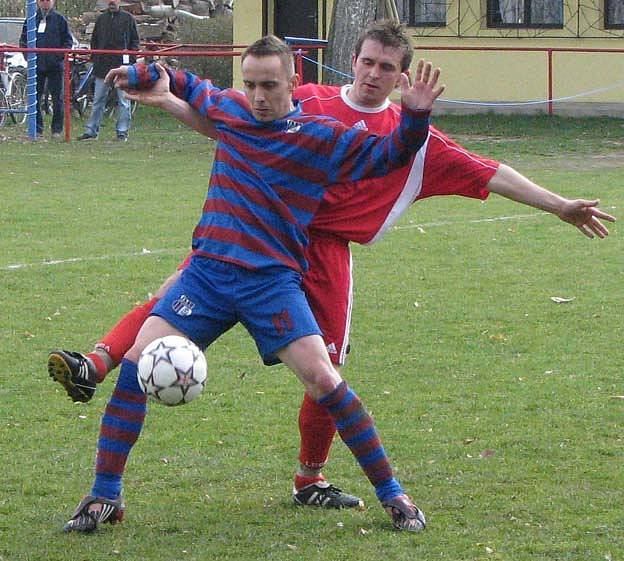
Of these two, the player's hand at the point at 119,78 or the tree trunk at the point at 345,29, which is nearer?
the player's hand at the point at 119,78

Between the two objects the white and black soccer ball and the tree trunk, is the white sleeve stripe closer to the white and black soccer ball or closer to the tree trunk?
the white and black soccer ball

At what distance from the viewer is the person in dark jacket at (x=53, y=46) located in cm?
2088

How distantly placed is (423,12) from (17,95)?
8538mm

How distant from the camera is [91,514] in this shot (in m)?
5.05

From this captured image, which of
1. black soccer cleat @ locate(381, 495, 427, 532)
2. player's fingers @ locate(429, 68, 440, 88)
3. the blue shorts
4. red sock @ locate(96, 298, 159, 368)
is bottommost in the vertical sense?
black soccer cleat @ locate(381, 495, 427, 532)

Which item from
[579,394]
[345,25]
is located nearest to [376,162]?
[579,394]

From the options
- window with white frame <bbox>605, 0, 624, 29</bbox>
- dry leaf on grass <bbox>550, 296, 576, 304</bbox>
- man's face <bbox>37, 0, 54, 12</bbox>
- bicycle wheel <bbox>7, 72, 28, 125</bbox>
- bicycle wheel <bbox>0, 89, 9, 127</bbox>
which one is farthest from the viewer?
window with white frame <bbox>605, 0, 624, 29</bbox>

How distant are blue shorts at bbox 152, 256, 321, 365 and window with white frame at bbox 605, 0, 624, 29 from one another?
869 inches

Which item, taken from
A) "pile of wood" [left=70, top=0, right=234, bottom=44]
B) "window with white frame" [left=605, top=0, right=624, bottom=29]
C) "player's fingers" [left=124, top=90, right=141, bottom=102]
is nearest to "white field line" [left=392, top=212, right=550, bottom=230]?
"player's fingers" [left=124, top=90, right=141, bottom=102]

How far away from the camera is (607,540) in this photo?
196 inches

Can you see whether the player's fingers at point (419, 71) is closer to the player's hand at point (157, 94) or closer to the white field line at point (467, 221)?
the player's hand at point (157, 94)

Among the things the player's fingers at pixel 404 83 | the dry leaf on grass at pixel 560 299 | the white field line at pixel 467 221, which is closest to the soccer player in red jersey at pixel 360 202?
the player's fingers at pixel 404 83

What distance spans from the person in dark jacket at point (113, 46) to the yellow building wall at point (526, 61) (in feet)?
19.0

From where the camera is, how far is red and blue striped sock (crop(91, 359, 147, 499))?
16.6 feet
